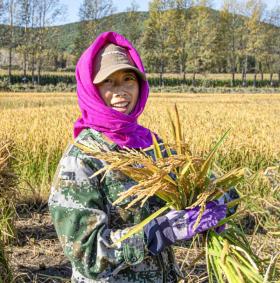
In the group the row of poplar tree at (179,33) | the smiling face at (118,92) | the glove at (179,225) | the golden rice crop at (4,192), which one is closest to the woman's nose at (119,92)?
the smiling face at (118,92)

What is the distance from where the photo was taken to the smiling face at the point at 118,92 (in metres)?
1.73

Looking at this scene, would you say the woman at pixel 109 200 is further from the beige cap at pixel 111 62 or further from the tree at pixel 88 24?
the tree at pixel 88 24

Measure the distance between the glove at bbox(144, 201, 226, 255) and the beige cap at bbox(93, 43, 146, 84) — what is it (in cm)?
50

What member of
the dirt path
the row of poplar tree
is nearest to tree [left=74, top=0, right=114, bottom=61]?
the row of poplar tree

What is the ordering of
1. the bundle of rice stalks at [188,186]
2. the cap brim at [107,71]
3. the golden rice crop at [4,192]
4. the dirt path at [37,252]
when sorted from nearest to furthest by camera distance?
the bundle of rice stalks at [188,186]
the cap brim at [107,71]
the golden rice crop at [4,192]
the dirt path at [37,252]

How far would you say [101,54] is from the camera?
1.77 m

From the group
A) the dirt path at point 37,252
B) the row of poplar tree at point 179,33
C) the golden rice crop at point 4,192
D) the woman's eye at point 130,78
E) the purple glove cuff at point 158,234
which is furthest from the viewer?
the row of poplar tree at point 179,33

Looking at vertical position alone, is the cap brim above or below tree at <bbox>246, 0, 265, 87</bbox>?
below

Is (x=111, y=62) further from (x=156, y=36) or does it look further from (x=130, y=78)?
(x=156, y=36)

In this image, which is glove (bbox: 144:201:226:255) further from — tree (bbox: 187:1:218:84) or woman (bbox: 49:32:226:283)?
tree (bbox: 187:1:218:84)

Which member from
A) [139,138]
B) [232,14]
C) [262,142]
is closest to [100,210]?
[139,138]

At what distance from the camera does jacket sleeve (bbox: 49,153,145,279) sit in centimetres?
154

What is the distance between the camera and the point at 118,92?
68.4 inches

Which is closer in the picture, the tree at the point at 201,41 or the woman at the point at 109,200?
the woman at the point at 109,200
